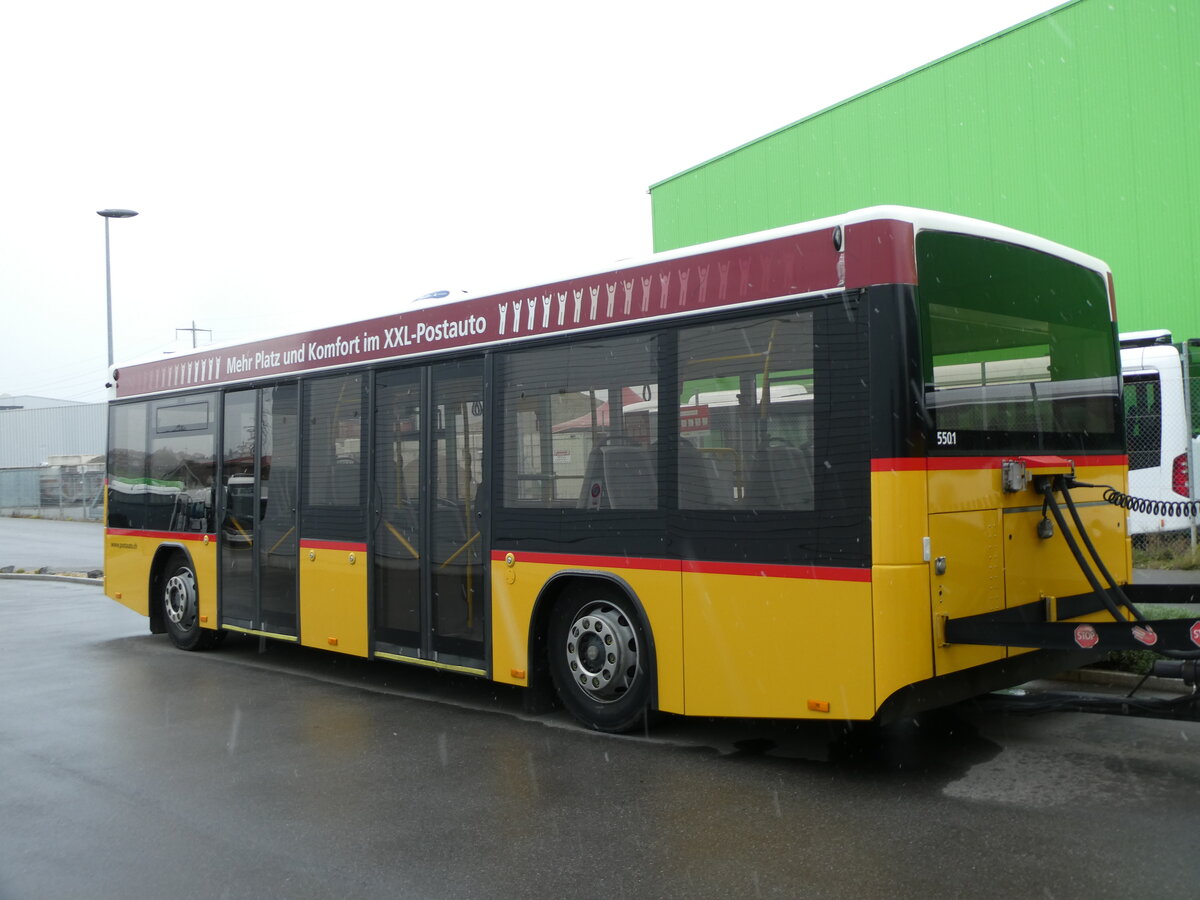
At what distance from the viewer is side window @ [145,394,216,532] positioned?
422 inches

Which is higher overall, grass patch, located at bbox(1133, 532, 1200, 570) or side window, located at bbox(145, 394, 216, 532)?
side window, located at bbox(145, 394, 216, 532)

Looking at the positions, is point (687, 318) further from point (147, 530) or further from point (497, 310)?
point (147, 530)

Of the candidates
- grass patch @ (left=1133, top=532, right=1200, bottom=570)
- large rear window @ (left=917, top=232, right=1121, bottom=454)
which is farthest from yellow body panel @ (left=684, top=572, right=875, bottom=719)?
grass patch @ (left=1133, top=532, right=1200, bottom=570)

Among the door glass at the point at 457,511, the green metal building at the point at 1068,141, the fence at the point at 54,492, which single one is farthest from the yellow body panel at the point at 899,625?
the fence at the point at 54,492

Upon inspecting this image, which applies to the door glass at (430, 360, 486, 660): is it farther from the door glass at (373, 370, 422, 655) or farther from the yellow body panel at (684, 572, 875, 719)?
the yellow body panel at (684, 572, 875, 719)

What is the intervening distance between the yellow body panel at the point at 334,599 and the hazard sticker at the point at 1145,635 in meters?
5.62

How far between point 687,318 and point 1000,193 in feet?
61.3

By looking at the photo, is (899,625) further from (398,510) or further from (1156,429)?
(1156,429)

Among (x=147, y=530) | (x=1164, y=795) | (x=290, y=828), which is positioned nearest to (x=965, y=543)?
(x=1164, y=795)

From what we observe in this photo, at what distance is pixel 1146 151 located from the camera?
67.1 feet

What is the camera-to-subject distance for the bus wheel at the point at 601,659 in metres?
6.78

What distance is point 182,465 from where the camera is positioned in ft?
36.2

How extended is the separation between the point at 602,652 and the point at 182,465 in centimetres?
596

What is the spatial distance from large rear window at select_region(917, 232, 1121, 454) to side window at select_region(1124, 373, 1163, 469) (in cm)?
768
